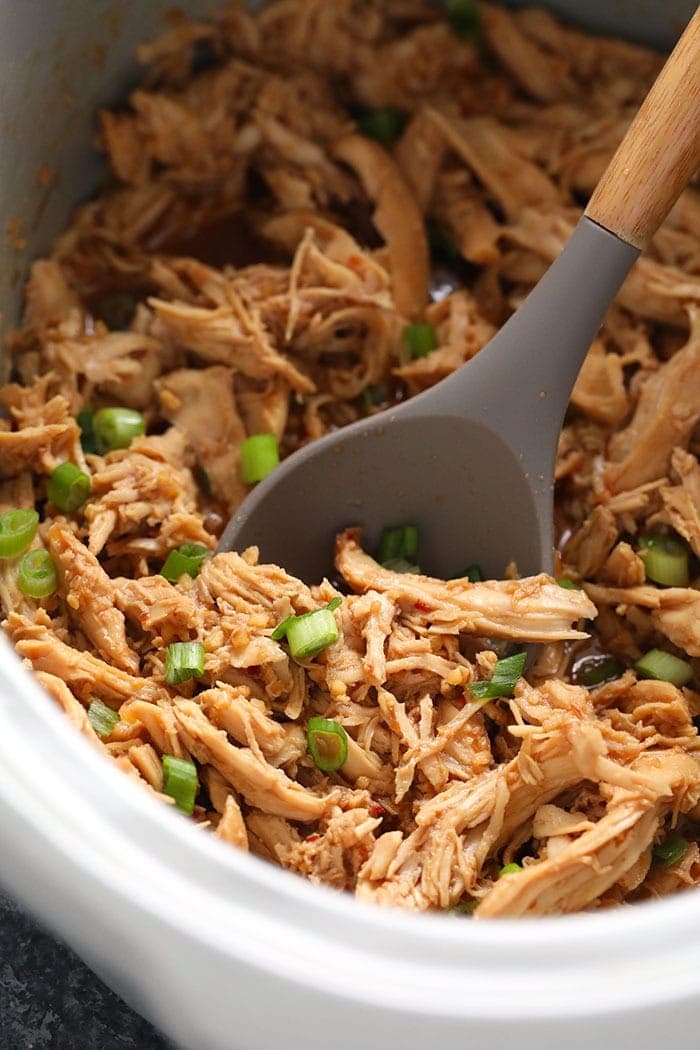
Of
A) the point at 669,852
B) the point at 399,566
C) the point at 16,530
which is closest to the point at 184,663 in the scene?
the point at 16,530

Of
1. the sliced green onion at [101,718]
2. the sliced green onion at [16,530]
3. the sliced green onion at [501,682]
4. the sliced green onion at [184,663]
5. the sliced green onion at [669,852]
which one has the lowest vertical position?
the sliced green onion at [101,718]

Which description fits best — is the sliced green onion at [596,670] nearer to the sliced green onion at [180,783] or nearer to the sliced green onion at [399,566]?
the sliced green onion at [399,566]

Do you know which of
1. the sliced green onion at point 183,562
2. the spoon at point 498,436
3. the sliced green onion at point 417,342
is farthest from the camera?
the sliced green onion at point 417,342

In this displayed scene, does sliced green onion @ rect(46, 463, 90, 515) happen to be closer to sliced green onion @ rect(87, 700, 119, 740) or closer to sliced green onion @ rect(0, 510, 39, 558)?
sliced green onion @ rect(0, 510, 39, 558)

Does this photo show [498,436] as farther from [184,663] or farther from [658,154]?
[184,663]

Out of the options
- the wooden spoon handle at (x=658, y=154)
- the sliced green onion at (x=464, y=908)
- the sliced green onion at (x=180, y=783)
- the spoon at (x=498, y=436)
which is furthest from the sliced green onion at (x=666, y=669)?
the sliced green onion at (x=180, y=783)
